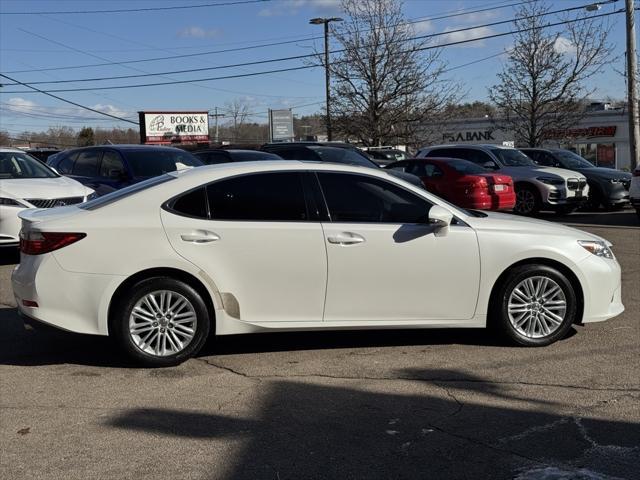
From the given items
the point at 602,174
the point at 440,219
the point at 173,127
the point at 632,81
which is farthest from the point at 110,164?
the point at 173,127

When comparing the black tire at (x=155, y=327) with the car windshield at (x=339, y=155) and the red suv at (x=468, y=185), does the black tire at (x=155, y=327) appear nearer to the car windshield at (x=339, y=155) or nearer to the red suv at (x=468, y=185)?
the car windshield at (x=339, y=155)

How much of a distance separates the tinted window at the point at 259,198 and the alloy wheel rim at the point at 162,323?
2.44 ft

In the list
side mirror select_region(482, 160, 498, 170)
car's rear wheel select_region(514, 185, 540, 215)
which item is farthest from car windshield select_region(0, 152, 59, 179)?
car's rear wheel select_region(514, 185, 540, 215)

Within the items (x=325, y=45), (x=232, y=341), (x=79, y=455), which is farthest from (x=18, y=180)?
(x=325, y=45)

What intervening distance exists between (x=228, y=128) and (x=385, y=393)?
320ft

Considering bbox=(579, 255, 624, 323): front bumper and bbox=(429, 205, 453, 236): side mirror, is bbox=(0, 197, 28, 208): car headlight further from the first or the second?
bbox=(579, 255, 624, 323): front bumper

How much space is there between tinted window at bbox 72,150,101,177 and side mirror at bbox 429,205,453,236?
857cm

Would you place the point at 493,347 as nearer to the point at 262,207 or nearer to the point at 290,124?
the point at 262,207

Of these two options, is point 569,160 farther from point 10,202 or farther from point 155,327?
point 155,327

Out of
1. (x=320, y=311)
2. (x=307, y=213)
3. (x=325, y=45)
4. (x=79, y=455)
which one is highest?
(x=325, y=45)

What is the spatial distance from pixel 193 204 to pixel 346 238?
4.10 ft

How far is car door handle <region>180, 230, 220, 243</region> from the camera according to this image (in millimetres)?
5637

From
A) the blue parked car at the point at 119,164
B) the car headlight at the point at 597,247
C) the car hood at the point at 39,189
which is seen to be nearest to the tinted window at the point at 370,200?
the car headlight at the point at 597,247

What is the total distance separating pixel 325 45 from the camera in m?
33.3
